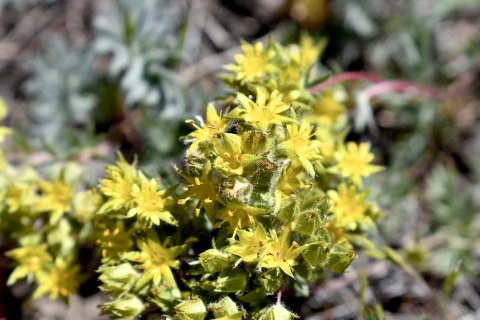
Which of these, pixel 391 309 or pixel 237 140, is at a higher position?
pixel 237 140

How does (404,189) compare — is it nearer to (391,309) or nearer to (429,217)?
(429,217)

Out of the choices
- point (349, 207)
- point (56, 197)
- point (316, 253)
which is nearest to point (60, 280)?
point (56, 197)

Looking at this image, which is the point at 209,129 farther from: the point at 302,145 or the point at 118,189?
the point at 118,189

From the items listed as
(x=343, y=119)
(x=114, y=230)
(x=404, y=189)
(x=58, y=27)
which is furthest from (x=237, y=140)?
(x=58, y=27)

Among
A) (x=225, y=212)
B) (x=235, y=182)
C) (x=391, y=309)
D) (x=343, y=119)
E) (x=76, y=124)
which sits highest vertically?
(x=235, y=182)

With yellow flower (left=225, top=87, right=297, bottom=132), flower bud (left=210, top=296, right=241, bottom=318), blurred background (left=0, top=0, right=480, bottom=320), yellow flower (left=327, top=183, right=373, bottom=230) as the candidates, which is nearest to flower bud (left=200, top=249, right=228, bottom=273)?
flower bud (left=210, top=296, right=241, bottom=318)

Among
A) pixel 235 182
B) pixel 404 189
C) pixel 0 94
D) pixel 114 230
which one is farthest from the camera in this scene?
pixel 0 94

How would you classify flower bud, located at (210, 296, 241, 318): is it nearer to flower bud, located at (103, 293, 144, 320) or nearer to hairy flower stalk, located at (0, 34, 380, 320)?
hairy flower stalk, located at (0, 34, 380, 320)
